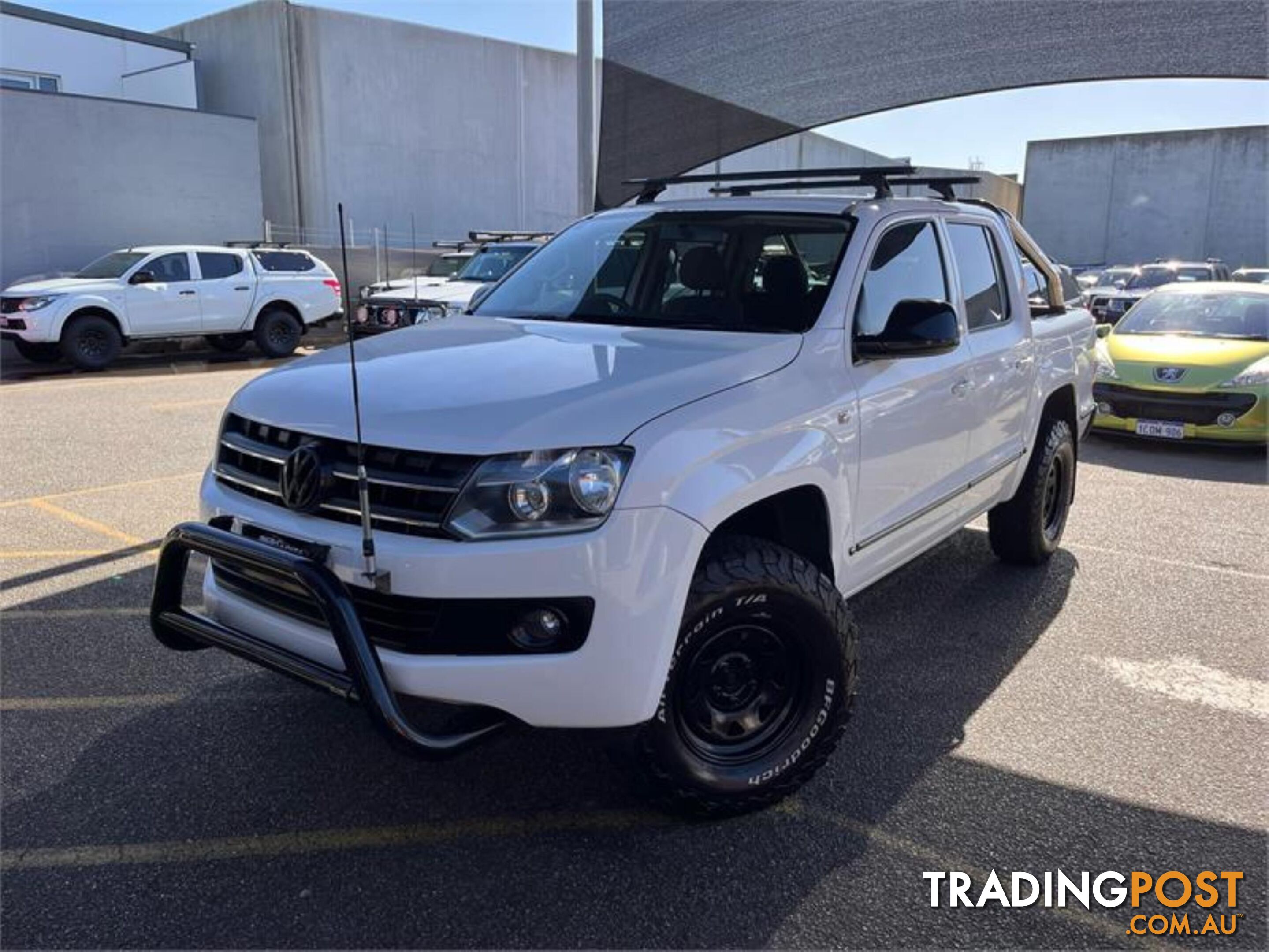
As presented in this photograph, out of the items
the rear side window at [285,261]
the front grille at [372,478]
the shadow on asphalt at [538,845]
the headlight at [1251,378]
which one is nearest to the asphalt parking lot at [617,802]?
the shadow on asphalt at [538,845]

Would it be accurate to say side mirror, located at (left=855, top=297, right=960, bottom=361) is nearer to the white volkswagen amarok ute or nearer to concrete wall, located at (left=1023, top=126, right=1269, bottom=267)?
the white volkswagen amarok ute

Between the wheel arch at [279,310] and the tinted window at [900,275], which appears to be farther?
the wheel arch at [279,310]

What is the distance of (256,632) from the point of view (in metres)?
3.01

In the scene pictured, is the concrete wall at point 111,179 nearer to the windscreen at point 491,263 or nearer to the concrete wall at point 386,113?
the concrete wall at point 386,113

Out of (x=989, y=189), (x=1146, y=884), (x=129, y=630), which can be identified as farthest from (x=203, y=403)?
(x=989, y=189)

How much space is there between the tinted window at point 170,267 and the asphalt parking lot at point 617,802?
10.6 meters

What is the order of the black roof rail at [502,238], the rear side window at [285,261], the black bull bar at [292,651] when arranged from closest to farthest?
1. the black bull bar at [292,651]
2. the rear side window at [285,261]
3. the black roof rail at [502,238]

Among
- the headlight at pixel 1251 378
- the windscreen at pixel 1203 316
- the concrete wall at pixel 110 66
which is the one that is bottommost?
the headlight at pixel 1251 378

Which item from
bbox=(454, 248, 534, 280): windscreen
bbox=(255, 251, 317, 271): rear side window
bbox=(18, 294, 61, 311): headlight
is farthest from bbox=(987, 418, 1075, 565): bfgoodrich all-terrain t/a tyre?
bbox=(255, 251, 317, 271): rear side window

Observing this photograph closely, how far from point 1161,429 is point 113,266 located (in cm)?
1390

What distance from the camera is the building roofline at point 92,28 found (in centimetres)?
2222

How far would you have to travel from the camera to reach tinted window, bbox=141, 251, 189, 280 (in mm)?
14523

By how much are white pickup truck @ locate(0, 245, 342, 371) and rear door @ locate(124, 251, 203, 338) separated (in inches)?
0.5

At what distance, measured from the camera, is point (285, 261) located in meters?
16.2
